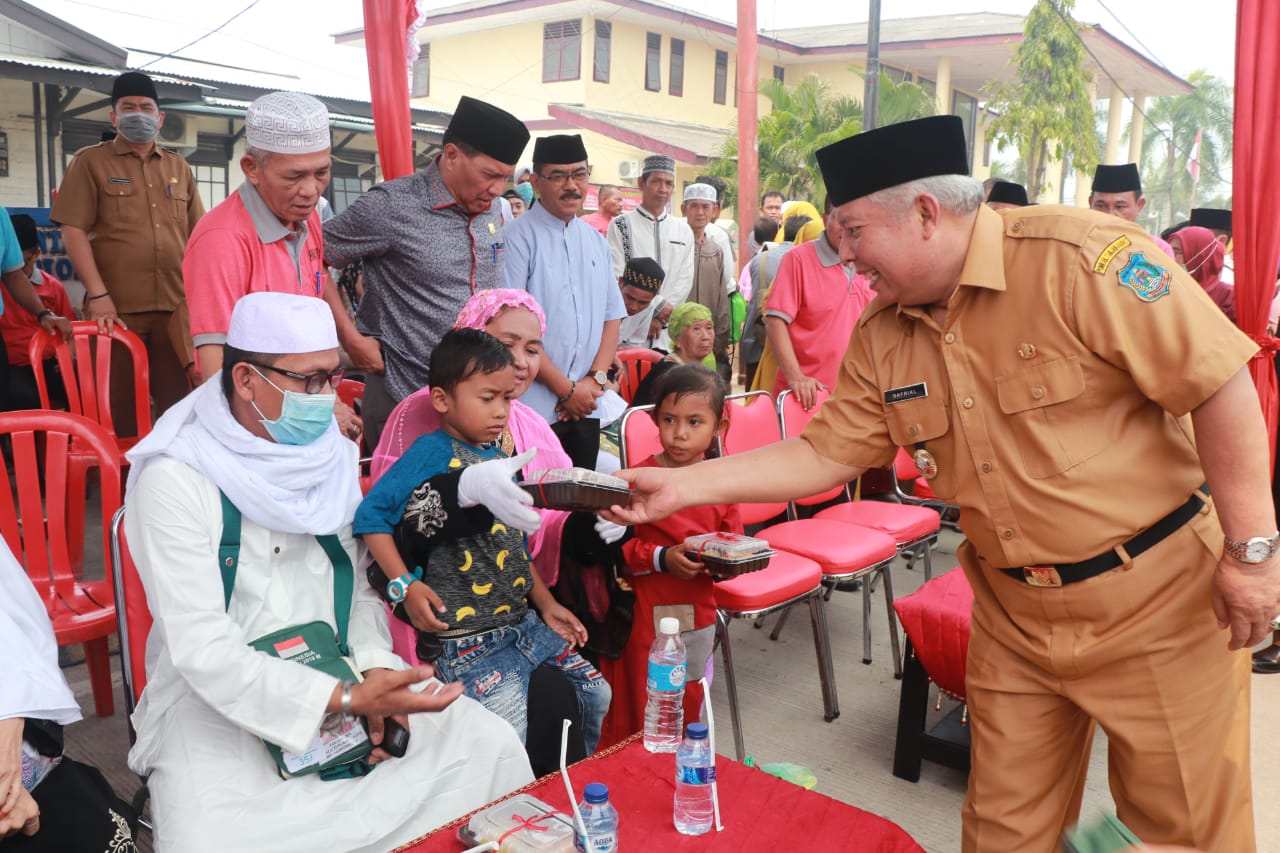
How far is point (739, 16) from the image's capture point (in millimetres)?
14844

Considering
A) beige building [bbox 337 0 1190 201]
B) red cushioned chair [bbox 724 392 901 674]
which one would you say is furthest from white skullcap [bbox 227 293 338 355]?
beige building [bbox 337 0 1190 201]

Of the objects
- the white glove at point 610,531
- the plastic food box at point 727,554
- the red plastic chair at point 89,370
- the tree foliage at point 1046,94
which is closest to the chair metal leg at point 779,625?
the plastic food box at point 727,554

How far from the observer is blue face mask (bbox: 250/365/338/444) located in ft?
7.54

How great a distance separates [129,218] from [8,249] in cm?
71

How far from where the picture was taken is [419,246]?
3.59 metres

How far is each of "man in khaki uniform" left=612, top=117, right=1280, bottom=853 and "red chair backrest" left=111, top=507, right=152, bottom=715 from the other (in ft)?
5.80

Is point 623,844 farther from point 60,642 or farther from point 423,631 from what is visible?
point 60,642

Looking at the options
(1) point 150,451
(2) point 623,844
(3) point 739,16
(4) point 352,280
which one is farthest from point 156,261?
(3) point 739,16

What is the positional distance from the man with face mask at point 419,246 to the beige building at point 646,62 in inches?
713

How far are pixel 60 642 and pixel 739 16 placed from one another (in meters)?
14.1

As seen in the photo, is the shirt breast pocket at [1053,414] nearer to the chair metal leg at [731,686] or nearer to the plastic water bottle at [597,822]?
the plastic water bottle at [597,822]

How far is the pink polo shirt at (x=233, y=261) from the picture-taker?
10.0ft

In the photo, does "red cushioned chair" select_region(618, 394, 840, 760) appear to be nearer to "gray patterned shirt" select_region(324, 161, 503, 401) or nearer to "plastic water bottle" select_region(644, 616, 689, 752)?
"gray patterned shirt" select_region(324, 161, 503, 401)

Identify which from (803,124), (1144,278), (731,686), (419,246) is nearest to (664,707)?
(731,686)
